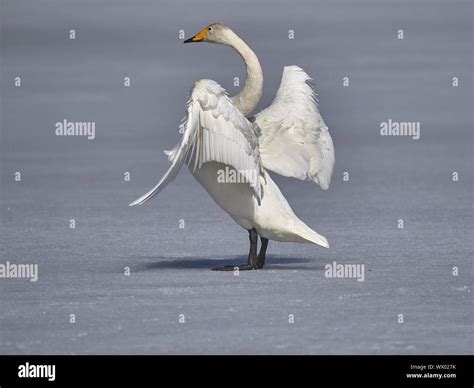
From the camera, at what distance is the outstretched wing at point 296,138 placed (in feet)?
33.7

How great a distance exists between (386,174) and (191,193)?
2.51 meters

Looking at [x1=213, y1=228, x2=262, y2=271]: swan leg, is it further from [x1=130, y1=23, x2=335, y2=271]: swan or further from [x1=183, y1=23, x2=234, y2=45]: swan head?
[x1=183, y1=23, x2=234, y2=45]: swan head

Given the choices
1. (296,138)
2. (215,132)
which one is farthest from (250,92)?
(215,132)

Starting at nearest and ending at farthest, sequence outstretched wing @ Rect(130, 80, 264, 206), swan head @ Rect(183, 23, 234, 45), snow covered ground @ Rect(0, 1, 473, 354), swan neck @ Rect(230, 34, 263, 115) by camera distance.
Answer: snow covered ground @ Rect(0, 1, 473, 354) < outstretched wing @ Rect(130, 80, 264, 206) < swan neck @ Rect(230, 34, 263, 115) < swan head @ Rect(183, 23, 234, 45)

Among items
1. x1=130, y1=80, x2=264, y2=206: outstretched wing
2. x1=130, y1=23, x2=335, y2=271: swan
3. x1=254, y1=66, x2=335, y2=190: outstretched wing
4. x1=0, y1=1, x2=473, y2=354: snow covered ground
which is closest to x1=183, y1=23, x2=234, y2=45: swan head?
x1=130, y1=23, x2=335, y2=271: swan

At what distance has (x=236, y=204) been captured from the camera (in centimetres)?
991

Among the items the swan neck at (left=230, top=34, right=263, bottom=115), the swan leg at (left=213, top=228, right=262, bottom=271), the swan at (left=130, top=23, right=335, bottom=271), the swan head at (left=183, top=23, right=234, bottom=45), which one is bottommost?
the swan leg at (left=213, top=228, right=262, bottom=271)

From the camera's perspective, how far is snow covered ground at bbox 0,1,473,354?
26.8 ft

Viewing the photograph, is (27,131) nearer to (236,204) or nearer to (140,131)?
(140,131)

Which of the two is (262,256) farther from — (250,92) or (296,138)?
(250,92)

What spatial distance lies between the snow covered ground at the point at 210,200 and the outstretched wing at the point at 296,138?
0.80 metres

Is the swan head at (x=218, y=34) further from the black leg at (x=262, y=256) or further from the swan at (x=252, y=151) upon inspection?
the black leg at (x=262, y=256)

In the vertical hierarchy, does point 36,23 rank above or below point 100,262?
above

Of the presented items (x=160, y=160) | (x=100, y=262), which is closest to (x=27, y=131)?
(x=160, y=160)
